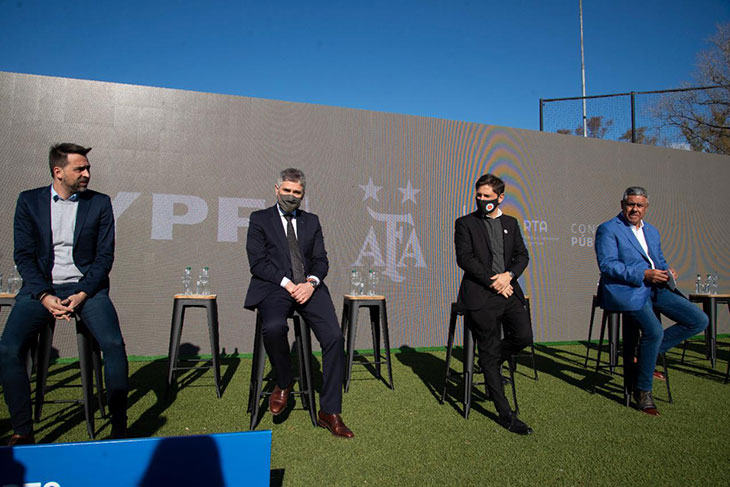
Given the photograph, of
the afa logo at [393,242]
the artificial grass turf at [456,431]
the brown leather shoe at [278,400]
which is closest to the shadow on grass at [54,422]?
the artificial grass turf at [456,431]

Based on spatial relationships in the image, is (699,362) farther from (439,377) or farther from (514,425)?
(514,425)

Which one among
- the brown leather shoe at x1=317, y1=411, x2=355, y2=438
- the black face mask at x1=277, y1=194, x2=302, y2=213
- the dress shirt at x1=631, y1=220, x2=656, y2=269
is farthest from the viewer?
the dress shirt at x1=631, y1=220, x2=656, y2=269

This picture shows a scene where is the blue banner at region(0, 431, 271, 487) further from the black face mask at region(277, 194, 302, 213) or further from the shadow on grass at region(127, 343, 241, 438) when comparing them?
the black face mask at region(277, 194, 302, 213)

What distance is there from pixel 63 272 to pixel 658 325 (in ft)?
11.8

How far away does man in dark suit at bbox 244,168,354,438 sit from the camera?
104 inches

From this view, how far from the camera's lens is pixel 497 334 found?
283 cm

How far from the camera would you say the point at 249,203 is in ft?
15.9

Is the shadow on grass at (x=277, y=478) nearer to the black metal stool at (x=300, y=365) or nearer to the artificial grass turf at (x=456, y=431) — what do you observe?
the artificial grass turf at (x=456, y=431)

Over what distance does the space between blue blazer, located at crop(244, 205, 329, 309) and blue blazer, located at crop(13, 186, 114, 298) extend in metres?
0.79

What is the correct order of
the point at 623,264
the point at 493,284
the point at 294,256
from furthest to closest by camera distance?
the point at 623,264 → the point at 294,256 → the point at 493,284

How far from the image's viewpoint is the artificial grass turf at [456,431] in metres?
2.10

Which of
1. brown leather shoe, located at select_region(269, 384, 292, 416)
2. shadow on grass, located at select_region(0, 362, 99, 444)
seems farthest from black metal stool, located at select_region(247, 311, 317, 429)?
shadow on grass, located at select_region(0, 362, 99, 444)

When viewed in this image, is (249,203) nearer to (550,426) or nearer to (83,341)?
(83,341)

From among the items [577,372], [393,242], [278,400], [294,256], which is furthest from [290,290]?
[577,372]
